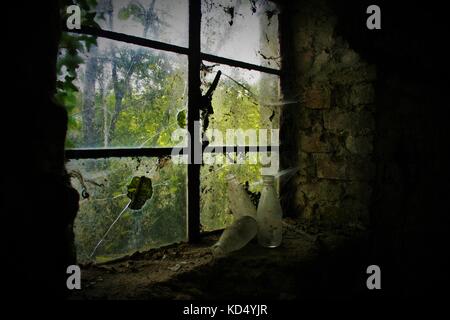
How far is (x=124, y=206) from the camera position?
1039 mm

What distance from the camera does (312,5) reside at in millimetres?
1491

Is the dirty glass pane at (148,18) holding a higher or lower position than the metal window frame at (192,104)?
higher

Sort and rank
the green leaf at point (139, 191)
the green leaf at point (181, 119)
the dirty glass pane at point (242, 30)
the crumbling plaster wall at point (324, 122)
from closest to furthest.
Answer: the green leaf at point (139, 191), the green leaf at point (181, 119), the dirty glass pane at point (242, 30), the crumbling plaster wall at point (324, 122)

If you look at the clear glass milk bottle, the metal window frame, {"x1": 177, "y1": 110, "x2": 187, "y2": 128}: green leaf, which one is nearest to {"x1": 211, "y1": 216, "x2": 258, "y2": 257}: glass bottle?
the clear glass milk bottle

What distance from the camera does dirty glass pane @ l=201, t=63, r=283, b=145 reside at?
129 centimetres

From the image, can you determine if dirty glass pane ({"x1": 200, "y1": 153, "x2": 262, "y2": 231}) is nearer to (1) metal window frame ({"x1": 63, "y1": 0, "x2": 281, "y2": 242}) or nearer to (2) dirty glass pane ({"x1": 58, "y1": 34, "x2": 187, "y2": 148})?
(1) metal window frame ({"x1": 63, "y1": 0, "x2": 281, "y2": 242})

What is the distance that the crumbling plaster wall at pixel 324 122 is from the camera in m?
1.37

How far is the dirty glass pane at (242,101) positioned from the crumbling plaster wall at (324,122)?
0.08m

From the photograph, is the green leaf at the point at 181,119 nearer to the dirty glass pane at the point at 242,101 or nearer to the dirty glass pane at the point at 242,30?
the dirty glass pane at the point at 242,101

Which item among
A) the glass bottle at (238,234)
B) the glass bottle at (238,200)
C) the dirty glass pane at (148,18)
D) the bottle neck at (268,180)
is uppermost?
the dirty glass pane at (148,18)

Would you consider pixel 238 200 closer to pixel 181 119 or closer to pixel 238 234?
pixel 238 234

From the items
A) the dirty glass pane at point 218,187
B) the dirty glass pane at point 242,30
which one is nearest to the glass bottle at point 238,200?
the dirty glass pane at point 218,187

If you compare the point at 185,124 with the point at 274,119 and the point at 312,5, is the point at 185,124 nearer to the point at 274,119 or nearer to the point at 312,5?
the point at 274,119

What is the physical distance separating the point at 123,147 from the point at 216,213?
→ 0.51m
